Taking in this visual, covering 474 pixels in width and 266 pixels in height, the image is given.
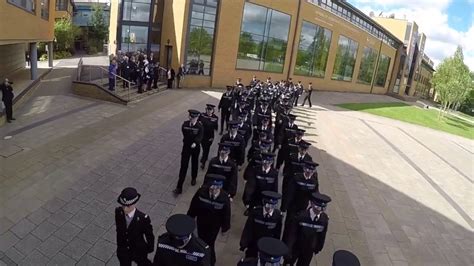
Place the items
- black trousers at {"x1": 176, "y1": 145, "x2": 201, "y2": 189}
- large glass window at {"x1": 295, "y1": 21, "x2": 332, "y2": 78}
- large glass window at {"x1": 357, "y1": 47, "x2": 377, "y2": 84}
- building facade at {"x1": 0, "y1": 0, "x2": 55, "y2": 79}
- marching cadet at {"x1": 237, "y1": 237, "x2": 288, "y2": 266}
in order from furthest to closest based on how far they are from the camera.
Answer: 1. large glass window at {"x1": 357, "y1": 47, "x2": 377, "y2": 84}
2. large glass window at {"x1": 295, "y1": 21, "x2": 332, "y2": 78}
3. building facade at {"x1": 0, "y1": 0, "x2": 55, "y2": 79}
4. black trousers at {"x1": 176, "y1": 145, "x2": 201, "y2": 189}
5. marching cadet at {"x1": 237, "y1": 237, "x2": 288, "y2": 266}

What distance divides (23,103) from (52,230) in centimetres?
1141

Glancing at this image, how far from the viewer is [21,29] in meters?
15.8

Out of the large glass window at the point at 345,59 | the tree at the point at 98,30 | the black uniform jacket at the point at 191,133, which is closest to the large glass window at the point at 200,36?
the black uniform jacket at the point at 191,133

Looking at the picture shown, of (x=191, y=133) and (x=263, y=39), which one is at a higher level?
(x=263, y=39)

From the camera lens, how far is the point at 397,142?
17.7 metres

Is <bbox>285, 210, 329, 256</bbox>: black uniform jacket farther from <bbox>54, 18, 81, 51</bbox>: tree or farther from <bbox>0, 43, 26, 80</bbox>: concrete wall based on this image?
<bbox>54, 18, 81, 51</bbox>: tree

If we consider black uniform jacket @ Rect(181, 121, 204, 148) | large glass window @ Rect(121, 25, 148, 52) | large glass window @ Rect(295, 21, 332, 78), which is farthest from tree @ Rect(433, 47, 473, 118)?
black uniform jacket @ Rect(181, 121, 204, 148)

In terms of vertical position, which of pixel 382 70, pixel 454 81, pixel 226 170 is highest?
pixel 382 70

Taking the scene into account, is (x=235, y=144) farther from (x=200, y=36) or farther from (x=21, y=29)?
(x=200, y=36)

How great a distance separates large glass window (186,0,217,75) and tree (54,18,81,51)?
82.7 ft

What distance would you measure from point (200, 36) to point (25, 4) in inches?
433

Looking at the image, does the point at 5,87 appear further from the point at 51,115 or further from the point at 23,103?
the point at 23,103

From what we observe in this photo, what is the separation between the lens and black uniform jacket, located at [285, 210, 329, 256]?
4801 mm

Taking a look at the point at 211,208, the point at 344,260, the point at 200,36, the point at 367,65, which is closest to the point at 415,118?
the point at 367,65
